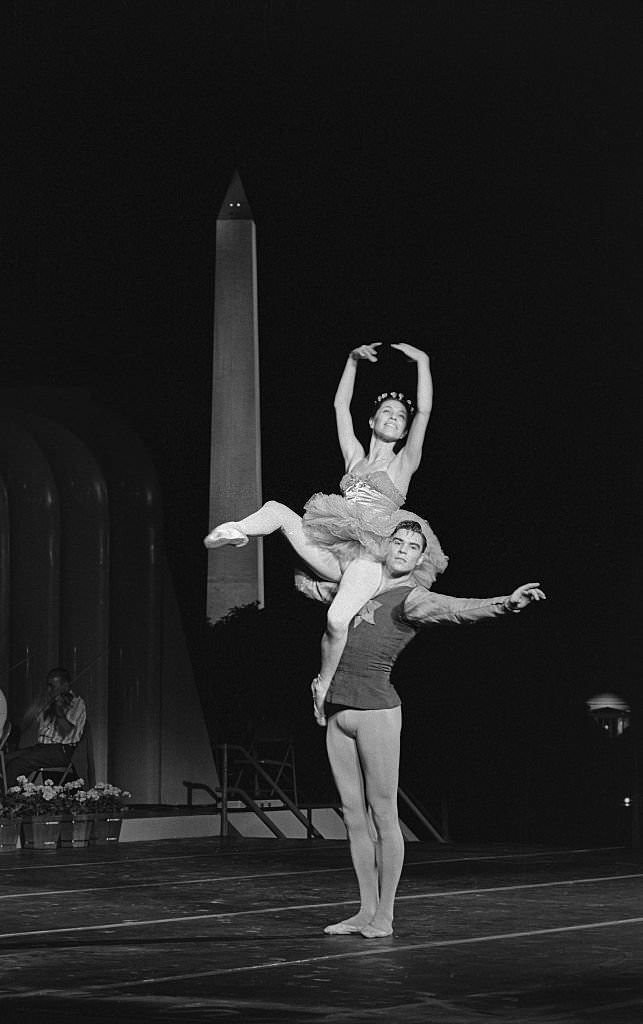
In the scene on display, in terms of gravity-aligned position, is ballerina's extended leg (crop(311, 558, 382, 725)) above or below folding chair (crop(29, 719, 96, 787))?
above

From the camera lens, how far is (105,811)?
9.98 meters

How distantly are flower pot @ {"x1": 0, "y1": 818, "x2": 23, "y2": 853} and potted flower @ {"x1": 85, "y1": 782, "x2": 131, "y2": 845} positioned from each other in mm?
471

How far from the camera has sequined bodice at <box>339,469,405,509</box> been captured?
6000 millimetres

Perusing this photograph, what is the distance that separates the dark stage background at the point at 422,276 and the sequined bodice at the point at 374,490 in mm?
5906

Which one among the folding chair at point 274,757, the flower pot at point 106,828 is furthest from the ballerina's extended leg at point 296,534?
the folding chair at point 274,757

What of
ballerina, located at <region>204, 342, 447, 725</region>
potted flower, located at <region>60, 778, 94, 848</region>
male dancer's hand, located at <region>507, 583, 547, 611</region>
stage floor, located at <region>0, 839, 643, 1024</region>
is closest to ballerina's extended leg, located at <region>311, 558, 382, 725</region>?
ballerina, located at <region>204, 342, 447, 725</region>

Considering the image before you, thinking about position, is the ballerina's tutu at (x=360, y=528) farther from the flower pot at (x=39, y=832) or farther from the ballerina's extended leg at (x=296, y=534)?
the flower pot at (x=39, y=832)

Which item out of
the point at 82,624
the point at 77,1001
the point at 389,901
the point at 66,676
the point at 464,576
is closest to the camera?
the point at 77,1001

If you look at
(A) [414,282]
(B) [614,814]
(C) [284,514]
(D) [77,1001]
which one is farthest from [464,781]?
(D) [77,1001]

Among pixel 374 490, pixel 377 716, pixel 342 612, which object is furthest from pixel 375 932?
pixel 374 490

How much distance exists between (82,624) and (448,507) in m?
3.45

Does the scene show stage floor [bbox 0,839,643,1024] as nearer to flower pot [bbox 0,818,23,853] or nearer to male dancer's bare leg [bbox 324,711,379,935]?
male dancer's bare leg [bbox 324,711,379,935]

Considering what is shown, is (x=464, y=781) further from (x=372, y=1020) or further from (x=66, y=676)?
(x=372, y=1020)

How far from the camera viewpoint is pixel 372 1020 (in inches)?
155
